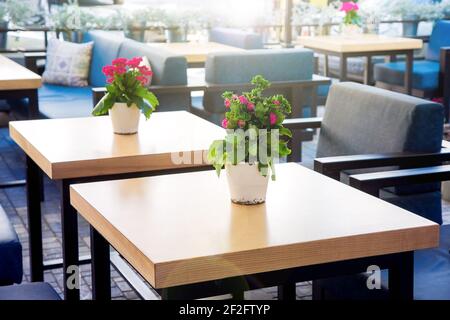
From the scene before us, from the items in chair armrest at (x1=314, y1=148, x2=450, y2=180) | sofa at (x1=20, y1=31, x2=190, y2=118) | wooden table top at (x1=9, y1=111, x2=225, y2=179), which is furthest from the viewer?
sofa at (x1=20, y1=31, x2=190, y2=118)

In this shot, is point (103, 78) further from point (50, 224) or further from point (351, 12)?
point (351, 12)

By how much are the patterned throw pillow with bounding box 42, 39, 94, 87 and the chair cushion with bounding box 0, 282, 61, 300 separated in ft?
16.9

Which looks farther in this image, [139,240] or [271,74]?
[271,74]

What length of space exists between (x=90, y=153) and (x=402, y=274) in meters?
1.48

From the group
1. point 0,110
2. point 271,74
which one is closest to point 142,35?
point 0,110

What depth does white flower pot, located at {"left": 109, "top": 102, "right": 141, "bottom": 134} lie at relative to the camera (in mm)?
3725

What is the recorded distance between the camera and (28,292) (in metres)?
2.67

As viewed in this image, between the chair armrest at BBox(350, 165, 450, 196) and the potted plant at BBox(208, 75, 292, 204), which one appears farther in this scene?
the chair armrest at BBox(350, 165, 450, 196)

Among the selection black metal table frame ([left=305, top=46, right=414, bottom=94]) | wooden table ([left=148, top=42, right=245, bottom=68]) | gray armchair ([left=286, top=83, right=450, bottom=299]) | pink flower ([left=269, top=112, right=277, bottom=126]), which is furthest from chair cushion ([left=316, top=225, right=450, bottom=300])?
black metal table frame ([left=305, top=46, right=414, bottom=94])

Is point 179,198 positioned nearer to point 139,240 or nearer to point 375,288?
point 139,240

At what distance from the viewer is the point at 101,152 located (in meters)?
3.41

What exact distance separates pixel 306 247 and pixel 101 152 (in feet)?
4.56

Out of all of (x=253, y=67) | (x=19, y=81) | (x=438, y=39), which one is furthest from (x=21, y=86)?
(x=438, y=39)

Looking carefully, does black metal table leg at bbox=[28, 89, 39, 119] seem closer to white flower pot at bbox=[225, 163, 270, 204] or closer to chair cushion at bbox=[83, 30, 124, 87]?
chair cushion at bbox=[83, 30, 124, 87]
